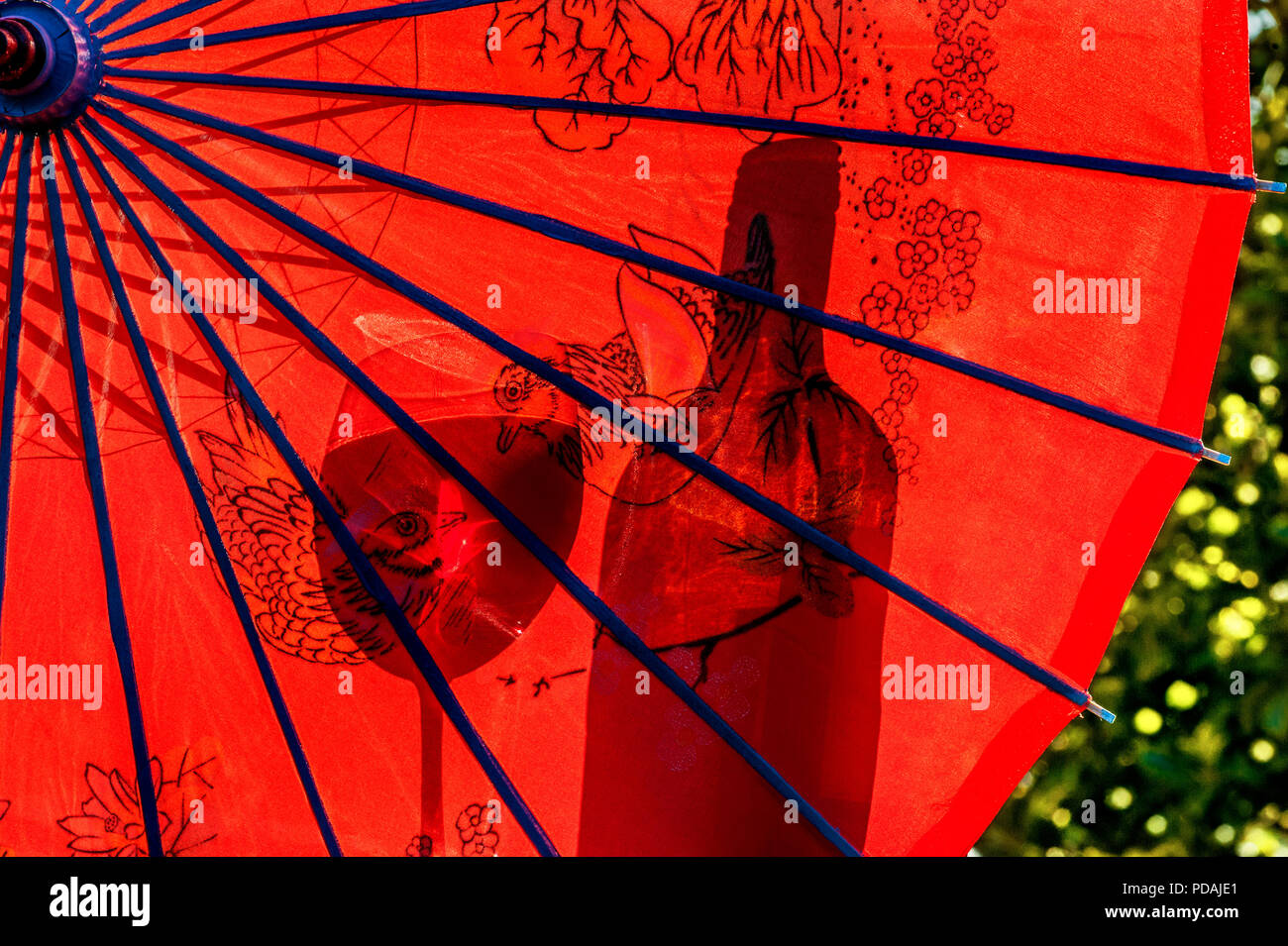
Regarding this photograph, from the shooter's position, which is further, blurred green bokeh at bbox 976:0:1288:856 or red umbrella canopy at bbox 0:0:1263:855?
blurred green bokeh at bbox 976:0:1288:856

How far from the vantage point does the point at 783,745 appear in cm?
135

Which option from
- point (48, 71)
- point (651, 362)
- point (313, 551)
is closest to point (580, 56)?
point (651, 362)

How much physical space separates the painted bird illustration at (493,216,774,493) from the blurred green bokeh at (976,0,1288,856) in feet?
4.78

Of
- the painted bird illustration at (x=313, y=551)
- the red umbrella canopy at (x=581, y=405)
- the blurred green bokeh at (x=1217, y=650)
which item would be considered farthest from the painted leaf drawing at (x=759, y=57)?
the blurred green bokeh at (x=1217, y=650)

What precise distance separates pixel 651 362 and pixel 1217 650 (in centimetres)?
168

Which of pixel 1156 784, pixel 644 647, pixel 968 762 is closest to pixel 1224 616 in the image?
pixel 1156 784

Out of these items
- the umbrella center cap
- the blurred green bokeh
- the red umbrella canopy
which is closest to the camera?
→ the umbrella center cap

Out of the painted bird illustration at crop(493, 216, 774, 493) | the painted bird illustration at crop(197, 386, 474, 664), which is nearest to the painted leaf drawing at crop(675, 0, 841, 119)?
the painted bird illustration at crop(493, 216, 774, 493)

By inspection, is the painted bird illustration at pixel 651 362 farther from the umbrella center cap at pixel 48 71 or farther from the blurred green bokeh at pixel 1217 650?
the blurred green bokeh at pixel 1217 650

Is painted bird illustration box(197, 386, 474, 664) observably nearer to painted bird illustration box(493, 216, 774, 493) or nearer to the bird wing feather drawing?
the bird wing feather drawing

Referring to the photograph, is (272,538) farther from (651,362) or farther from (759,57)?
(759,57)

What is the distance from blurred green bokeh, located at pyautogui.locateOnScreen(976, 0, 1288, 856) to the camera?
2.21 meters

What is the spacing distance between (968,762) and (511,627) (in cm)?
69
